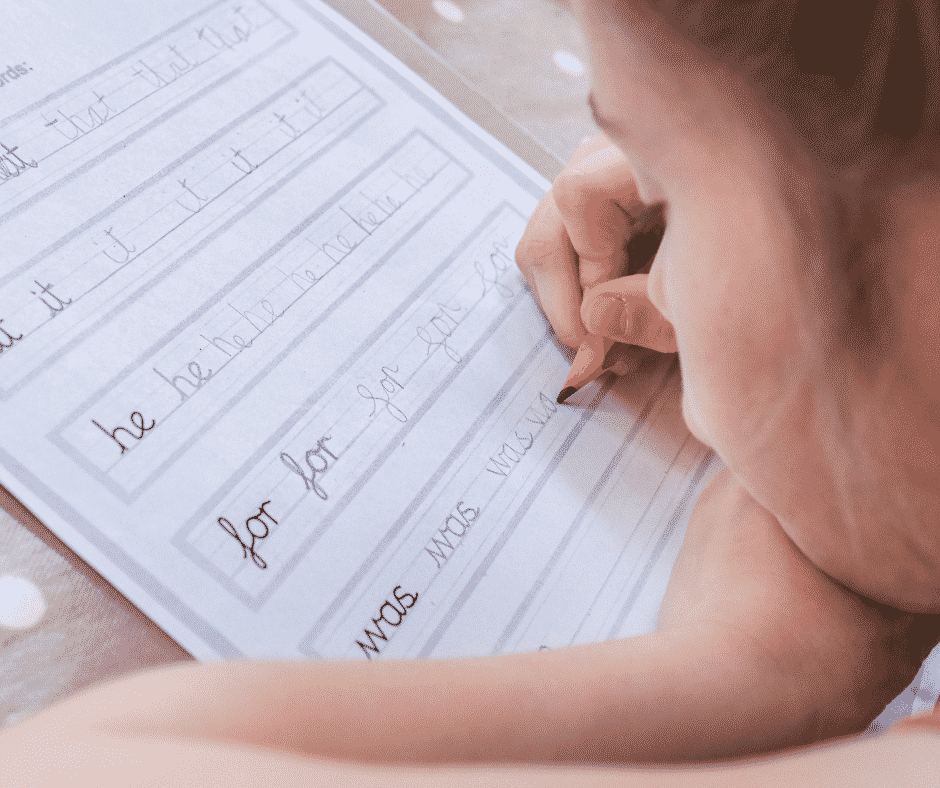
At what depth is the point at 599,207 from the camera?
316mm

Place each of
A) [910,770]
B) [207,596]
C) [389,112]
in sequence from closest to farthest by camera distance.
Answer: [910,770] < [207,596] < [389,112]

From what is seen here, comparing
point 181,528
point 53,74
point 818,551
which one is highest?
point 53,74

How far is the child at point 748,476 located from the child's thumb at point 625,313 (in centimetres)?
13

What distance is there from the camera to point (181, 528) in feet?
0.81

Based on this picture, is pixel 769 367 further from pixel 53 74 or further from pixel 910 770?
pixel 53 74

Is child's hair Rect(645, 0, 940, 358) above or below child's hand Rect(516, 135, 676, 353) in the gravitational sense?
above

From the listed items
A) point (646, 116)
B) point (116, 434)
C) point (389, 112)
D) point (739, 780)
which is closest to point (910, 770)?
point (739, 780)

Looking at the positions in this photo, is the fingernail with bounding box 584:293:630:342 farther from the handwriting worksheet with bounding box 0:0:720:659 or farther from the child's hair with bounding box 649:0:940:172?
the child's hair with bounding box 649:0:940:172

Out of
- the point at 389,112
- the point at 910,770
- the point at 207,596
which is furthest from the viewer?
the point at 389,112

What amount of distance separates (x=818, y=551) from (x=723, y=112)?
0.13m

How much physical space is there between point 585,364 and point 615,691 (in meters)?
0.18

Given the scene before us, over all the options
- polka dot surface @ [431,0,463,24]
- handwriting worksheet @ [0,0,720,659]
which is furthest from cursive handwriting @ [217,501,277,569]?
polka dot surface @ [431,0,463,24]

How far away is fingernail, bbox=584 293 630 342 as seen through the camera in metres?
0.32

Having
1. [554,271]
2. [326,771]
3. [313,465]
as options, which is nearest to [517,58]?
[554,271]
